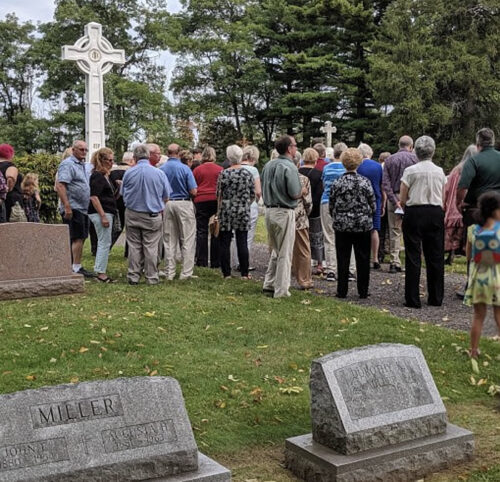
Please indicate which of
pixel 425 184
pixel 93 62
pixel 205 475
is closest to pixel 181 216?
pixel 425 184

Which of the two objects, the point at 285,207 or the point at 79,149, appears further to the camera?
the point at 79,149

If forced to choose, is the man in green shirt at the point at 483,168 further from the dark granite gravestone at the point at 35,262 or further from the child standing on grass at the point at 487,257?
the dark granite gravestone at the point at 35,262

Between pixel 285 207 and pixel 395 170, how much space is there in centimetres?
297

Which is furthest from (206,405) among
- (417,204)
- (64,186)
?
(64,186)

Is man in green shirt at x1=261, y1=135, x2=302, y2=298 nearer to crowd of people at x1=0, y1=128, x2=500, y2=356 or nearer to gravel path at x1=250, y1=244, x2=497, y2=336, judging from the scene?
crowd of people at x1=0, y1=128, x2=500, y2=356

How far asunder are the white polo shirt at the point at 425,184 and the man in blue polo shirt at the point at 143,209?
3377 millimetres

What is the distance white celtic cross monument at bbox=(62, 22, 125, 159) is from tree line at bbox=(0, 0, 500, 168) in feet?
58.9

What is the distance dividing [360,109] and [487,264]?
112 feet

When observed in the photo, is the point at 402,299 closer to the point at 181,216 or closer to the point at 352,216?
the point at 352,216

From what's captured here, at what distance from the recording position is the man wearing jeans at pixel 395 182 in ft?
35.1

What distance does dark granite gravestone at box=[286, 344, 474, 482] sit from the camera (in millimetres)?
3939

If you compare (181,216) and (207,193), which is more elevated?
(207,193)

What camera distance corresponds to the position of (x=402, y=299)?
9023mm

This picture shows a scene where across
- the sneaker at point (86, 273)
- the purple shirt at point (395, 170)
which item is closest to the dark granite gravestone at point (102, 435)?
the sneaker at point (86, 273)
